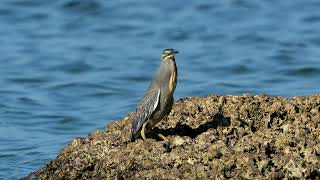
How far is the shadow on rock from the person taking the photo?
9031mm

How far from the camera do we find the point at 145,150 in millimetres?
8484

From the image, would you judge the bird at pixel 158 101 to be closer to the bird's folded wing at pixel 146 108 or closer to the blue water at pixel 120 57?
the bird's folded wing at pixel 146 108

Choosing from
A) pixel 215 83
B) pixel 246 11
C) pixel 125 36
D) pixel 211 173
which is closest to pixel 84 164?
pixel 211 173

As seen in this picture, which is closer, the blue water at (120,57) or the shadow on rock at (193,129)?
the shadow on rock at (193,129)

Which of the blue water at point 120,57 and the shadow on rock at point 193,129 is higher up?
the blue water at point 120,57

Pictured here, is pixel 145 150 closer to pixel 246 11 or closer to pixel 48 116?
pixel 48 116

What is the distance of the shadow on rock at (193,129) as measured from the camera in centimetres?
903

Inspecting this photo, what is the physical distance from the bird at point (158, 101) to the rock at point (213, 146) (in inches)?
5.6

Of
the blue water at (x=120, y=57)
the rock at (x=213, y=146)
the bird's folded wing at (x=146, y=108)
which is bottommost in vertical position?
the rock at (x=213, y=146)

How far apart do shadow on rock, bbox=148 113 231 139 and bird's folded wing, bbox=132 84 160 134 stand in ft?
0.67

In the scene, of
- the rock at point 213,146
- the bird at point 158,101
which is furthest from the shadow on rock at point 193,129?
the bird at point 158,101

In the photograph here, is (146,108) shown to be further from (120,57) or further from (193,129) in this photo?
(120,57)

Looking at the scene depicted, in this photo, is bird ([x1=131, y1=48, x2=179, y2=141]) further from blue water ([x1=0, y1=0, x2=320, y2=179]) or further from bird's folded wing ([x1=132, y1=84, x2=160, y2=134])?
blue water ([x1=0, y1=0, x2=320, y2=179])

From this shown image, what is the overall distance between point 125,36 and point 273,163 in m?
13.1
